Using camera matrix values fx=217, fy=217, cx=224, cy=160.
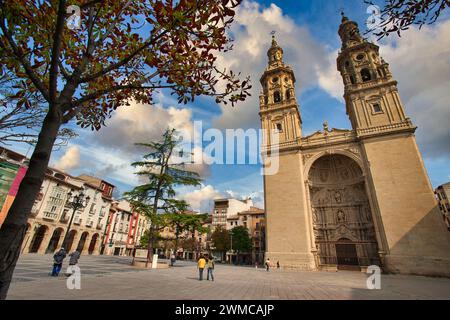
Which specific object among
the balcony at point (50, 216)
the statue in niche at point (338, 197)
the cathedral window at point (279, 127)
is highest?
the cathedral window at point (279, 127)

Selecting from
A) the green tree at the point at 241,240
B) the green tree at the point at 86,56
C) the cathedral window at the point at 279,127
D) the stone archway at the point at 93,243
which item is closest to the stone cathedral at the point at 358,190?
the cathedral window at the point at 279,127

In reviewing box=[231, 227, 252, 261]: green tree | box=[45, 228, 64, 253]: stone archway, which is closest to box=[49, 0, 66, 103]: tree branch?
box=[45, 228, 64, 253]: stone archway

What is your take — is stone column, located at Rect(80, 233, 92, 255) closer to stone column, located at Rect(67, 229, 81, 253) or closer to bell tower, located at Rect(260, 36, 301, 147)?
stone column, located at Rect(67, 229, 81, 253)

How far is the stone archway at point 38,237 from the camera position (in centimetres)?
2688

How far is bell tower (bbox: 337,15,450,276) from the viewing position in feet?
58.9

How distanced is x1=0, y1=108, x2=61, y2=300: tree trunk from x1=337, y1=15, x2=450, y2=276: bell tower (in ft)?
57.3

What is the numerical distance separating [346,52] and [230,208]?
41.1 meters

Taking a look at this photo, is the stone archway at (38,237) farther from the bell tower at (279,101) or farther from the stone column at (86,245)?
the bell tower at (279,101)

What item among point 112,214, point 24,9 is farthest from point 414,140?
point 112,214

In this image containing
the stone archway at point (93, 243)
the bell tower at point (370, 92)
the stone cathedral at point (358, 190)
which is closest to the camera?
the stone cathedral at point (358, 190)

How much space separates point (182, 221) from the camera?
56.4ft

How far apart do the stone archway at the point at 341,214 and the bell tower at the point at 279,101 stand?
5.41m

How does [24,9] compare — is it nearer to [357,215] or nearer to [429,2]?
[429,2]

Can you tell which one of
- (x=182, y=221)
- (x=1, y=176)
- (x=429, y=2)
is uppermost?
(x=1, y=176)
